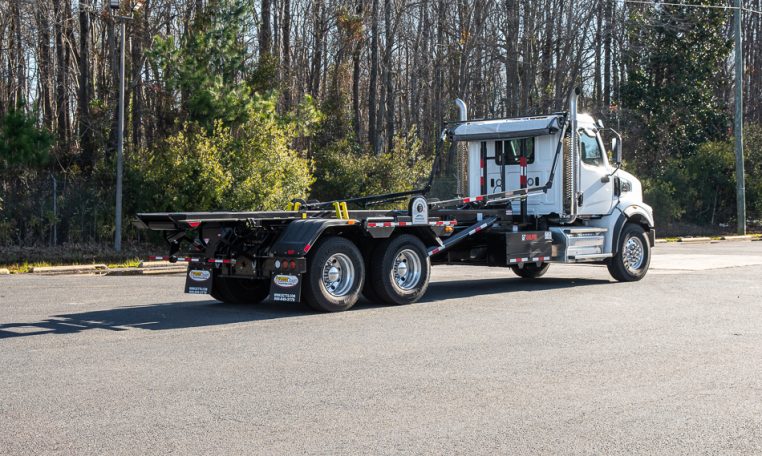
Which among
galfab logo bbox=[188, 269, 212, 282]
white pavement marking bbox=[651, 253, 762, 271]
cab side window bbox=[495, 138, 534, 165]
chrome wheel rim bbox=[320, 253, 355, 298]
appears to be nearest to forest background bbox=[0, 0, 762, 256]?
cab side window bbox=[495, 138, 534, 165]

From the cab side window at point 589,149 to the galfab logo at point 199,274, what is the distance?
7110 mm

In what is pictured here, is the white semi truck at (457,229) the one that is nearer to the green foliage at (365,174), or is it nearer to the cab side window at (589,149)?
the cab side window at (589,149)

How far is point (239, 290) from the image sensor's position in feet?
44.7

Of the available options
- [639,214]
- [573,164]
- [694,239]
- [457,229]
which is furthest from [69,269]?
[694,239]

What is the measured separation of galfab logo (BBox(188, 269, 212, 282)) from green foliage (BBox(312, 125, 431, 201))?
1670 cm

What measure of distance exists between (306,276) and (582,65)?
111ft

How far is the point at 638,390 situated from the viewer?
750 cm

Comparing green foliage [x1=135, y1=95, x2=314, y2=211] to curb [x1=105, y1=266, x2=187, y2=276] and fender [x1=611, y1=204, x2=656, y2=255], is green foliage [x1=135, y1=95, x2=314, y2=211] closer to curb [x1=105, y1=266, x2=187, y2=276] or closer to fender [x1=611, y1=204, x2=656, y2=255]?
curb [x1=105, y1=266, x2=187, y2=276]

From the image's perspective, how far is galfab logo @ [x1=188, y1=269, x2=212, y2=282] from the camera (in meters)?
12.6

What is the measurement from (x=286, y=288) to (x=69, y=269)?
9754mm

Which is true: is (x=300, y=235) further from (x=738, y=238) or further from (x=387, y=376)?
(x=738, y=238)

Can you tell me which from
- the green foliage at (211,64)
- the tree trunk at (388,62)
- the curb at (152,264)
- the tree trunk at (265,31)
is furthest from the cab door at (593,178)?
the tree trunk at (388,62)

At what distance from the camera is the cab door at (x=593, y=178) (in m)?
16.3

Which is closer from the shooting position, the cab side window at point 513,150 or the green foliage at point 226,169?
the cab side window at point 513,150
